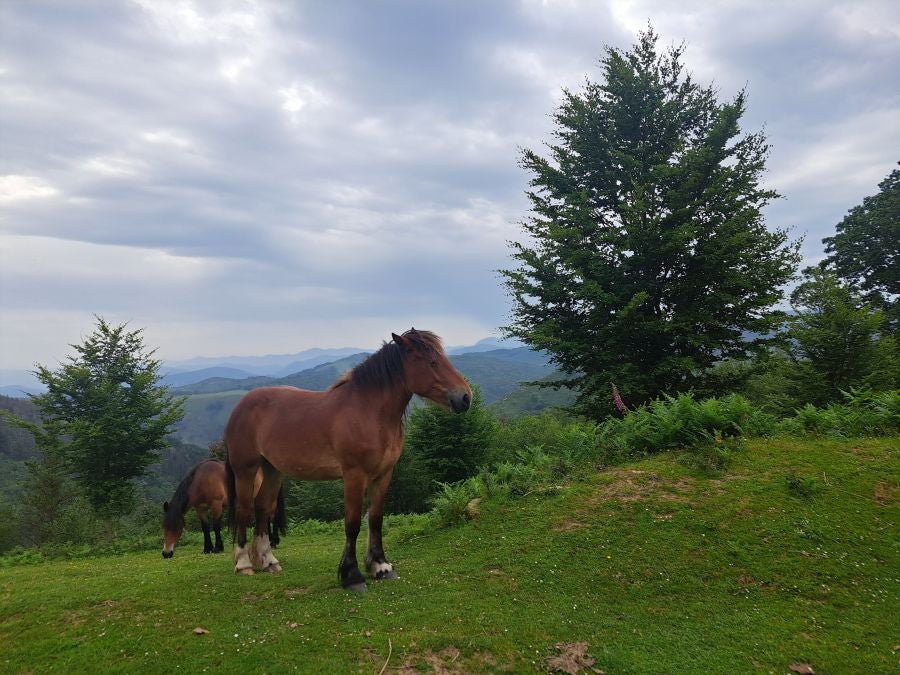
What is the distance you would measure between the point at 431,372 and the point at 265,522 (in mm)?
3289

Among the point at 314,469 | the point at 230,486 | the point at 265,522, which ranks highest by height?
the point at 314,469

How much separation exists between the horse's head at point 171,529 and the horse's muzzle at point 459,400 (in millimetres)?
9408

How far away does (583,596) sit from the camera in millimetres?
4715

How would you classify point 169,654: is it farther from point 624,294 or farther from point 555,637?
point 624,294

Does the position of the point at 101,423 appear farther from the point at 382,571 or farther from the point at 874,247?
the point at 874,247

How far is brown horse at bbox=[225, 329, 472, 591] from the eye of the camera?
513cm

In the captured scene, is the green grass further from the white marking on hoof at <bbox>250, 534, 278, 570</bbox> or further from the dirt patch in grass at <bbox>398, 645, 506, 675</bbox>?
the white marking on hoof at <bbox>250, 534, 278, 570</bbox>

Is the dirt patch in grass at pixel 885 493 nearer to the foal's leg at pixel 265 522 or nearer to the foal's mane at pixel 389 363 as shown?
the foal's mane at pixel 389 363

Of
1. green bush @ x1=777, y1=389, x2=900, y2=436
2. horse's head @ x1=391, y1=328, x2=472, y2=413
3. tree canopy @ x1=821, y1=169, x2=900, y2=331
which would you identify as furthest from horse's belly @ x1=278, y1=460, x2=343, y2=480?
tree canopy @ x1=821, y1=169, x2=900, y2=331

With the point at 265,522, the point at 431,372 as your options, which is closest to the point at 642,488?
the point at 431,372

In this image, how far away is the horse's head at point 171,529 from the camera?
10336mm

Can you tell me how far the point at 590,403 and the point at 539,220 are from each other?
6.51 meters

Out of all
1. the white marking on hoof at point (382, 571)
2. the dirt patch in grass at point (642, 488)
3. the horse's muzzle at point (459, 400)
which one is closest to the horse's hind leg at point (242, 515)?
the white marking on hoof at point (382, 571)

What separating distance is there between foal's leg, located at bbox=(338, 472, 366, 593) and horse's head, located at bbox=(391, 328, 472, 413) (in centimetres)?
125
